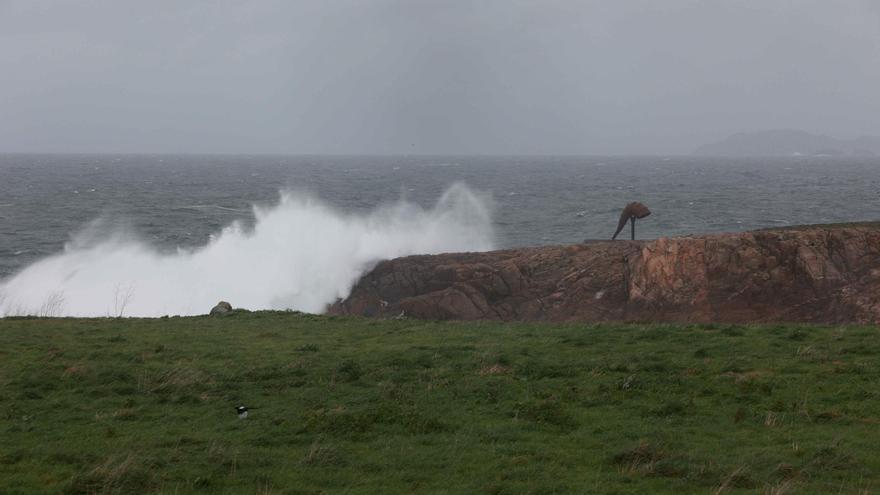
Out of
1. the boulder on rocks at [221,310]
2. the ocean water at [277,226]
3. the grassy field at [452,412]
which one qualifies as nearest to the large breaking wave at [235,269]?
the ocean water at [277,226]

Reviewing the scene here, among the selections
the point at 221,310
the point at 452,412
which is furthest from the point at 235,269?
the point at 452,412

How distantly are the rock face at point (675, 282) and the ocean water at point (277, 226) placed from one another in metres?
8.53

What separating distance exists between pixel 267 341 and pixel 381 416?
7671 millimetres

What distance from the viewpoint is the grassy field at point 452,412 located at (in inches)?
363

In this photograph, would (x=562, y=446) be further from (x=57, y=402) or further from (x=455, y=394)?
(x=57, y=402)

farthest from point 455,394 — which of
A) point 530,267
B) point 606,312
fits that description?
point 530,267

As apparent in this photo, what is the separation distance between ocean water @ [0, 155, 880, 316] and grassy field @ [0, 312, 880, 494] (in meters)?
19.0

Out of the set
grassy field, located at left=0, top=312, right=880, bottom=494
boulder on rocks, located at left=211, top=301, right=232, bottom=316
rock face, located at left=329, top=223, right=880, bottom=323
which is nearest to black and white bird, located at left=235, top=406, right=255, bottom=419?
grassy field, located at left=0, top=312, right=880, bottom=494

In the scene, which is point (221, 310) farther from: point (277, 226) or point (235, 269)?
point (277, 226)

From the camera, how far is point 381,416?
11672 millimetres

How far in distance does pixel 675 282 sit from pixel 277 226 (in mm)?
25506

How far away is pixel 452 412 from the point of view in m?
12.1

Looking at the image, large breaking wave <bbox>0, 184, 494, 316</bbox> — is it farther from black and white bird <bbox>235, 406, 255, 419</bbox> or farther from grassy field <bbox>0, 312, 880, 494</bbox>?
black and white bird <bbox>235, 406, 255, 419</bbox>

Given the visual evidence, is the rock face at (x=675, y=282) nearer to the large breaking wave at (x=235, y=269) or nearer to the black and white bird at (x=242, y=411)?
the large breaking wave at (x=235, y=269)
